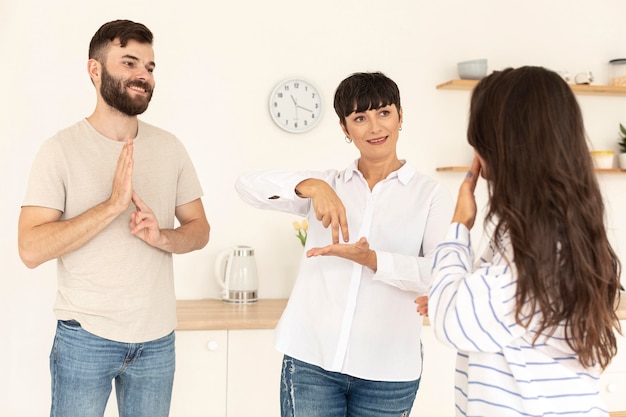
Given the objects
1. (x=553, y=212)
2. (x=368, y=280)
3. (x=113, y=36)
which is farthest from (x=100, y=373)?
(x=553, y=212)

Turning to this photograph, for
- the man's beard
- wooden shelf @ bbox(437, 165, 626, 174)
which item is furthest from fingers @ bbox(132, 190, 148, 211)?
wooden shelf @ bbox(437, 165, 626, 174)

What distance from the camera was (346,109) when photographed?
1753mm

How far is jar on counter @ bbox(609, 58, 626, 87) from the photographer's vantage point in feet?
11.4

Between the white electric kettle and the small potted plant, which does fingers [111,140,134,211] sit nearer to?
the white electric kettle

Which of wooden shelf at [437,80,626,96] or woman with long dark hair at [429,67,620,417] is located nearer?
woman with long dark hair at [429,67,620,417]

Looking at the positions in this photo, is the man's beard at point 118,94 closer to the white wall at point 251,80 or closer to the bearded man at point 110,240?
the bearded man at point 110,240

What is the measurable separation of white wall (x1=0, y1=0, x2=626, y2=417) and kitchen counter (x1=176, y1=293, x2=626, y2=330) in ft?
0.67

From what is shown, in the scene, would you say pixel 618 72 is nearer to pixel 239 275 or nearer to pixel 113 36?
pixel 239 275

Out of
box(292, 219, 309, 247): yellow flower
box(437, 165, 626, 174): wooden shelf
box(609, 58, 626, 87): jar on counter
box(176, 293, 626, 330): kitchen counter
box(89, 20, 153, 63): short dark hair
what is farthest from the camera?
box(609, 58, 626, 87): jar on counter

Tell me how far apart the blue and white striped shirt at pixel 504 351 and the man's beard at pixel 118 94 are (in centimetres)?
100

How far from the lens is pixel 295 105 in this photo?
3.27m

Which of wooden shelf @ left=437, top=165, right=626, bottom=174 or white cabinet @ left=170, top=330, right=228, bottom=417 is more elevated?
wooden shelf @ left=437, top=165, right=626, bottom=174

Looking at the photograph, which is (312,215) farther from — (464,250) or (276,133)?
(276,133)

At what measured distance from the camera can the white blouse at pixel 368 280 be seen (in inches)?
64.4
